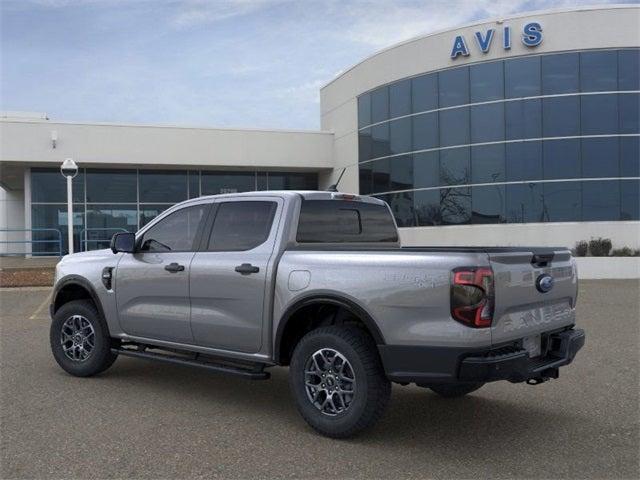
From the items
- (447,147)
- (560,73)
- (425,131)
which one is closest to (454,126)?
(447,147)

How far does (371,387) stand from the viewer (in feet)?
14.6

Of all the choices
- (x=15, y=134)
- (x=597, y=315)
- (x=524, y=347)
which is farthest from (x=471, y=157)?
(x=524, y=347)

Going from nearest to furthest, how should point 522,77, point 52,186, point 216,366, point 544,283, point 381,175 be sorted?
point 544,283 → point 216,366 → point 522,77 → point 381,175 → point 52,186

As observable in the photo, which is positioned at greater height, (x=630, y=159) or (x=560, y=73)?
(x=560, y=73)

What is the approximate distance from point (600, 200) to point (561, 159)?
1883 millimetres

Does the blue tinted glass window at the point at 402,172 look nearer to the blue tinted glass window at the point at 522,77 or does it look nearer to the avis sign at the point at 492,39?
the avis sign at the point at 492,39

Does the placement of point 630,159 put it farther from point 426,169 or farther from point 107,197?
point 107,197

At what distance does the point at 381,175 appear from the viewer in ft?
86.9

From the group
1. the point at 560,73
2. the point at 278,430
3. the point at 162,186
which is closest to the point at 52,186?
the point at 162,186

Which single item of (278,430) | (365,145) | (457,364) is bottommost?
(278,430)

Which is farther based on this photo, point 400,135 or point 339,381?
point 400,135

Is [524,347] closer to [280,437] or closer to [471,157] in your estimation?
[280,437]

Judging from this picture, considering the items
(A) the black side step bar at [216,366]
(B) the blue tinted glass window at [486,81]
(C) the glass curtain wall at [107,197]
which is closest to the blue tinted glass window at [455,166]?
(B) the blue tinted glass window at [486,81]

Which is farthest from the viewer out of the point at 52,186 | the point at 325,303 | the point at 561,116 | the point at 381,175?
the point at 52,186
